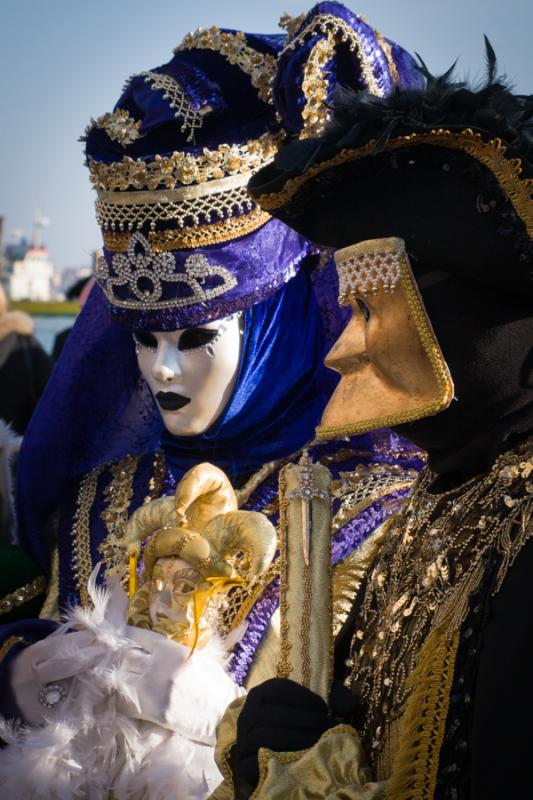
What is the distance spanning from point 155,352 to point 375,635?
42.3 inches

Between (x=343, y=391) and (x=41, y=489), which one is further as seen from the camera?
(x=41, y=489)

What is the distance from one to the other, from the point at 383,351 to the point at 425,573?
0.32 metres

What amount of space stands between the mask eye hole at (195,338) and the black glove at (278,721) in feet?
3.54

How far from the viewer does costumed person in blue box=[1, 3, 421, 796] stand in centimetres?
244

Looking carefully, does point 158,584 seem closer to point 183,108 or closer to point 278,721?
point 278,721

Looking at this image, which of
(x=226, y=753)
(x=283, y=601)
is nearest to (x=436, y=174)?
(x=283, y=601)

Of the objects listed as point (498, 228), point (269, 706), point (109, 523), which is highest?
point (498, 228)

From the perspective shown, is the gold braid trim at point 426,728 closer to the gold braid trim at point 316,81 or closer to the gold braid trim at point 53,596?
the gold braid trim at point 316,81

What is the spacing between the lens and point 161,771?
213 cm

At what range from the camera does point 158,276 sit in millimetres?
2559

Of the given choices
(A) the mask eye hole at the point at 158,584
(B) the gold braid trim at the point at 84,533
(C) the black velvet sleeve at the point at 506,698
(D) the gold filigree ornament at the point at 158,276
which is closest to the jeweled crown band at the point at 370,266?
(C) the black velvet sleeve at the point at 506,698

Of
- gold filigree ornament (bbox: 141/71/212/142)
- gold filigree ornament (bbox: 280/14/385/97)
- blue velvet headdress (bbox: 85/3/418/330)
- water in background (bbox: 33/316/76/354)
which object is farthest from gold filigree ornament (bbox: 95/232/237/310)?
water in background (bbox: 33/316/76/354)

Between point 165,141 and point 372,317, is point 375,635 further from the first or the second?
point 165,141

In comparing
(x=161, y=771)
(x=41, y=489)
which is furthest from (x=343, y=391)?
(x=41, y=489)
